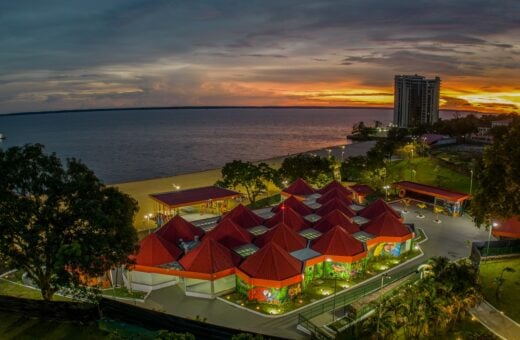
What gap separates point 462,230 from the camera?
28.1 m

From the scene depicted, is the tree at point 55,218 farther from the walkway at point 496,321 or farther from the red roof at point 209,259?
the walkway at point 496,321

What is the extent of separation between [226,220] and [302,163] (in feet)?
64.9

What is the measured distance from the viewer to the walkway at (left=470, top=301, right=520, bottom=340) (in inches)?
573

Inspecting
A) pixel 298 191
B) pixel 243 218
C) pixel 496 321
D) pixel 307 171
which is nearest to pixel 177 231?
pixel 243 218

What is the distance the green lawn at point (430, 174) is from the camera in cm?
4041

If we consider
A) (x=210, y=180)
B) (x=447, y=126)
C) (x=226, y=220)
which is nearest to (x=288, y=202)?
(x=226, y=220)

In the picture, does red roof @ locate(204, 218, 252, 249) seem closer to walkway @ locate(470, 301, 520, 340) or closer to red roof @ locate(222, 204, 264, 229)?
red roof @ locate(222, 204, 264, 229)

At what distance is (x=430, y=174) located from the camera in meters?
45.8

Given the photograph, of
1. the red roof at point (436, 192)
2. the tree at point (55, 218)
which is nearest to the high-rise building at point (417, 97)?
the red roof at point (436, 192)

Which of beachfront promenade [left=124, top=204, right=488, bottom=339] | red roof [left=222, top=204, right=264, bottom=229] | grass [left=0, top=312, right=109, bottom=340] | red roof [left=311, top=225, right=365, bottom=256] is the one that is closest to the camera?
grass [left=0, top=312, right=109, bottom=340]

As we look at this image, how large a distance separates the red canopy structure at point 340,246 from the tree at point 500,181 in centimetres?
628

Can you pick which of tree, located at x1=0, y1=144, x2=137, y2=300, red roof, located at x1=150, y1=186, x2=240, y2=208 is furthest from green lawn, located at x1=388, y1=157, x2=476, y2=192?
tree, located at x1=0, y1=144, x2=137, y2=300

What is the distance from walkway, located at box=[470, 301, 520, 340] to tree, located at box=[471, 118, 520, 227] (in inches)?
197

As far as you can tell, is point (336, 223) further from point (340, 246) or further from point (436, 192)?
point (436, 192)
